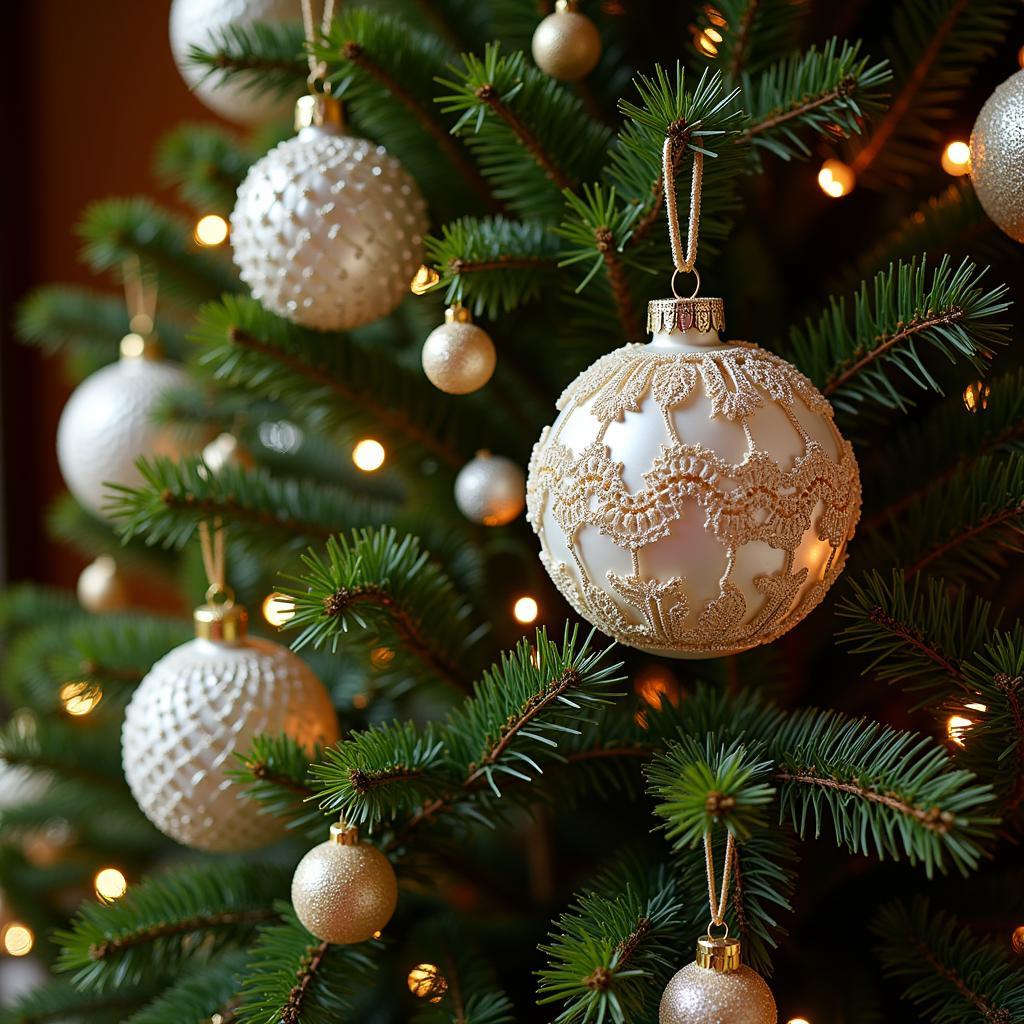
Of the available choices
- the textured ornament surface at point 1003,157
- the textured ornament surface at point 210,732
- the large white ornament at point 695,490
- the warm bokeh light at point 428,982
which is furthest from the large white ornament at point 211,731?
the textured ornament surface at point 1003,157

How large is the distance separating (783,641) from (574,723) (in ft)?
0.54

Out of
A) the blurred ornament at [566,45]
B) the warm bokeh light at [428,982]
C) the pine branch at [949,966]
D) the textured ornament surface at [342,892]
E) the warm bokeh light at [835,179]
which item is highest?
the blurred ornament at [566,45]

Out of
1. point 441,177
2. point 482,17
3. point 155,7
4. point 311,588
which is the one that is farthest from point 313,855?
point 155,7

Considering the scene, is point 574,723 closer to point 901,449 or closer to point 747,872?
point 747,872

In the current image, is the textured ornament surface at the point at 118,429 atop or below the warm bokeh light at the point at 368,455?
below

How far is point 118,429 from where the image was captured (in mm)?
878

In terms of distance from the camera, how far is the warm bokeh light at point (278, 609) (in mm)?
546

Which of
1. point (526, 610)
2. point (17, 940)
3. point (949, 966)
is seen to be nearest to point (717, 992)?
point (949, 966)

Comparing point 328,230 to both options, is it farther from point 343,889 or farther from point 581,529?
point 343,889

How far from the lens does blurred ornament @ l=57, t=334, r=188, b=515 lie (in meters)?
0.88

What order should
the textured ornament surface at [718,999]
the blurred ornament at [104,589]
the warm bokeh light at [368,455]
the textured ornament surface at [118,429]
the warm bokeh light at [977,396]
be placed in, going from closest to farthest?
the textured ornament surface at [718,999]
the warm bokeh light at [977,396]
the warm bokeh light at [368,455]
the textured ornament surface at [118,429]
the blurred ornament at [104,589]

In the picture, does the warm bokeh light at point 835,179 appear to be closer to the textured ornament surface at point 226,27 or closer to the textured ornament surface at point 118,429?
the textured ornament surface at point 226,27

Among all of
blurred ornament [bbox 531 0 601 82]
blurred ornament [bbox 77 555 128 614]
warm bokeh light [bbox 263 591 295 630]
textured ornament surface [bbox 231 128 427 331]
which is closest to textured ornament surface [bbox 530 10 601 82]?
blurred ornament [bbox 531 0 601 82]

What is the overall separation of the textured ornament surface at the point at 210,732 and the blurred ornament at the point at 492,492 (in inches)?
5.7
